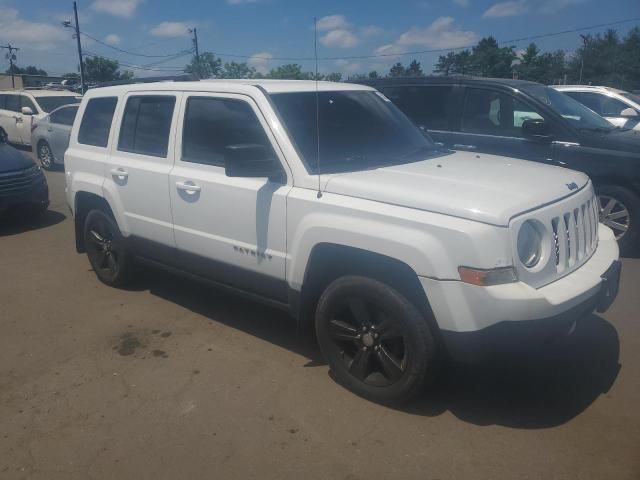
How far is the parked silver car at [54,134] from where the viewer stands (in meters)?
12.0

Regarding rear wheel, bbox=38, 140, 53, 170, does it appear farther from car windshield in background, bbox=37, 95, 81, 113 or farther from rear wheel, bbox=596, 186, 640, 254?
rear wheel, bbox=596, 186, 640, 254

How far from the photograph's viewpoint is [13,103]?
1514cm

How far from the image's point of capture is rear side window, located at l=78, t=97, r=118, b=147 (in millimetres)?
5090

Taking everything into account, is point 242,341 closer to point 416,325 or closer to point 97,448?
point 97,448

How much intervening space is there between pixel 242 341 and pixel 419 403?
4.98ft

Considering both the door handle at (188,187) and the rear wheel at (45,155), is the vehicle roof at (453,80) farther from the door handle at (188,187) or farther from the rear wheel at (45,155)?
the rear wheel at (45,155)

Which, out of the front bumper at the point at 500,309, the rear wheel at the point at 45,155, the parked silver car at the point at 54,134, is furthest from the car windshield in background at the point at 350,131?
the rear wheel at the point at 45,155

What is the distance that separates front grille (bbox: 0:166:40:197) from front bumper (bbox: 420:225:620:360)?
6686mm

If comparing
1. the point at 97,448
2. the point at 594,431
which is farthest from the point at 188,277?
the point at 594,431

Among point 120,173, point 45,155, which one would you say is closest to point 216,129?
point 120,173

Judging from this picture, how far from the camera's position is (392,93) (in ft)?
23.9

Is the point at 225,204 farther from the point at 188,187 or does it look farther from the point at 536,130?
the point at 536,130

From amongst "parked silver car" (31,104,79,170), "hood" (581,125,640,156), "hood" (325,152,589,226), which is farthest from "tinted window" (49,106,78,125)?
"hood" (325,152,589,226)

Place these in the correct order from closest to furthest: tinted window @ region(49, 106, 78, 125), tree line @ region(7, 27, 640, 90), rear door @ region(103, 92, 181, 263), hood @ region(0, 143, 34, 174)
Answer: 1. rear door @ region(103, 92, 181, 263)
2. hood @ region(0, 143, 34, 174)
3. tinted window @ region(49, 106, 78, 125)
4. tree line @ region(7, 27, 640, 90)
